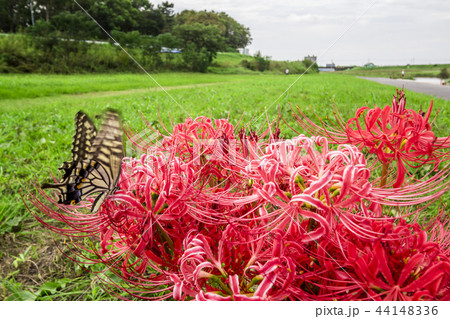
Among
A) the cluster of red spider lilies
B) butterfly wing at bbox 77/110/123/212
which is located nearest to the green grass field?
the cluster of red spider lilies

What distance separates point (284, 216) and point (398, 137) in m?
0.34

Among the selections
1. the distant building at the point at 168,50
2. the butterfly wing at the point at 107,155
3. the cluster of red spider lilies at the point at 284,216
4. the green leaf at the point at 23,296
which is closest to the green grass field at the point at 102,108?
the green leaf at the point at 23,296

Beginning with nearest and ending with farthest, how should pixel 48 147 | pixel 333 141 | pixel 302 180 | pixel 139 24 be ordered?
pixel 302 180
pixel 333 141
pixel 139 24
pixel 48 147

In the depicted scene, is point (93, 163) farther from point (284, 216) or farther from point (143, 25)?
point (143, 25)

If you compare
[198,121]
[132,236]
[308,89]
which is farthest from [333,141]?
[308,89]

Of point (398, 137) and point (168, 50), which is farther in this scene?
point (168, 50)

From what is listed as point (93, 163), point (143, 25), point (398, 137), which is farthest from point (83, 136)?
point (143, 25)

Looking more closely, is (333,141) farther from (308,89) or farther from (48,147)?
(48,147)

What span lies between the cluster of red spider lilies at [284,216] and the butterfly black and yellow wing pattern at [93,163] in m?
0.04

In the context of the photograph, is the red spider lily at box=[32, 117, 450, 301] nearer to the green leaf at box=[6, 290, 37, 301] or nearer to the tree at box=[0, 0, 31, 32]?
the green leaf at box=[6, 290, 37, 301]

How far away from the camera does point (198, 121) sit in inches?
35.7

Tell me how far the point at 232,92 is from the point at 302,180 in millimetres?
1389

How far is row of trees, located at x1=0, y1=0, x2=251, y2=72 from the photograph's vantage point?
1545 mm

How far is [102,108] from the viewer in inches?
47.9
